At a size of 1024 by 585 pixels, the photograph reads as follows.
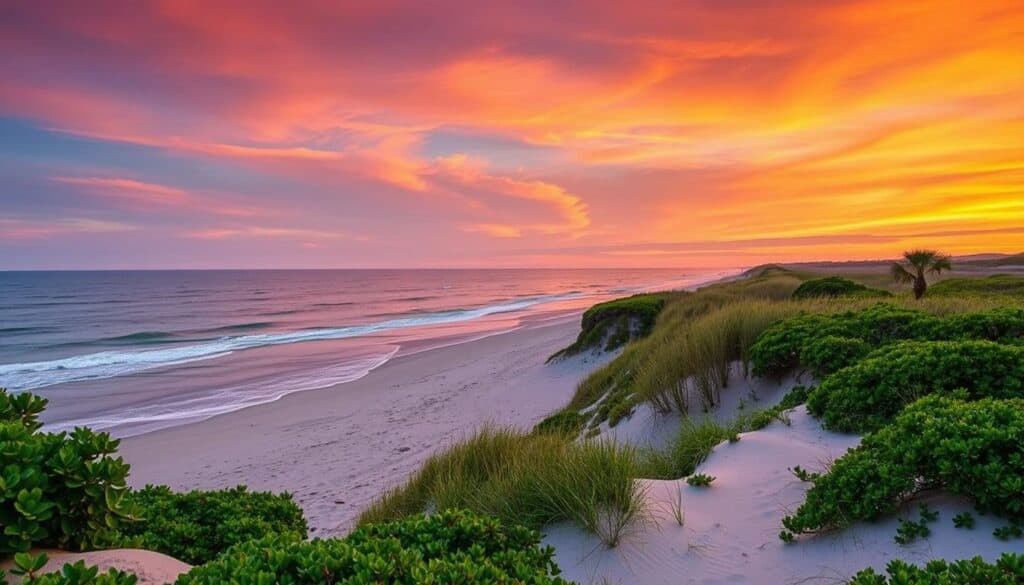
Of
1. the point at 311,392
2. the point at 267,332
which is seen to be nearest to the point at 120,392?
the point at 311,392

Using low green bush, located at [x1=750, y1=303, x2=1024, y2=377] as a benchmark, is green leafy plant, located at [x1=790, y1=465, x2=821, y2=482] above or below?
below

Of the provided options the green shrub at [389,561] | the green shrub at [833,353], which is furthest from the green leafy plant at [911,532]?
the green shrub at [833,353]

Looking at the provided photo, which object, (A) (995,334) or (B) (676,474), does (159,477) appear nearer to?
(B) (676,474)

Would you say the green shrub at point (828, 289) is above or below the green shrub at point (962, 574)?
above

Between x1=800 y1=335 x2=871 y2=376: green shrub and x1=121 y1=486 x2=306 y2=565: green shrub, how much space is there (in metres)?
6.52

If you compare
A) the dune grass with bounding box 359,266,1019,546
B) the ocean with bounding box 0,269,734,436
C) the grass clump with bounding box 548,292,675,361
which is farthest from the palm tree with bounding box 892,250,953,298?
the ocean with bounding box 0,269,734,436

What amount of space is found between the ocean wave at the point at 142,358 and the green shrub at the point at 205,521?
70.0 ft

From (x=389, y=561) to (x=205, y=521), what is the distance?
2.42 metres

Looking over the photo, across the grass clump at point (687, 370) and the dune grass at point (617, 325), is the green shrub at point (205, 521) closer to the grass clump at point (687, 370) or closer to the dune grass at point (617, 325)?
the grass clump at point (687, 370)

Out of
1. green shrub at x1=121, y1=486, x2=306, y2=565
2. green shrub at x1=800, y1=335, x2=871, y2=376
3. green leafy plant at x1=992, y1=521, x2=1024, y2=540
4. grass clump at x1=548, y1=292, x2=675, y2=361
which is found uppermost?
green shrub at x1=800, y1=335, x2=871, y2=376

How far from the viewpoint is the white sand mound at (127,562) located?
258 cm

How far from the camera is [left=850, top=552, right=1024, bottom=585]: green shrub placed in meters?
2.70

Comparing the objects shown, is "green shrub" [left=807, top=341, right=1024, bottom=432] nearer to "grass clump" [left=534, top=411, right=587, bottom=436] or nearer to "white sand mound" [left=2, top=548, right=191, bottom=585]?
"grass clump" [left=534, top=411, right=587, bottom=436]

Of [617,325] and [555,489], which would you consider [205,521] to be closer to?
[555,489]
